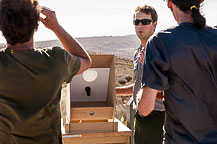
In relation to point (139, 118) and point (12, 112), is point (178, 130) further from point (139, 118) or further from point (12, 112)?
point (139, 118)

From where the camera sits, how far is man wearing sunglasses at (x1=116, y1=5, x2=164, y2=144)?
8.52ft

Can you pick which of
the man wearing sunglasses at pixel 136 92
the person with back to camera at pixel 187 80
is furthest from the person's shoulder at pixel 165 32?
the man wearing sunglasses at pixel 136 92

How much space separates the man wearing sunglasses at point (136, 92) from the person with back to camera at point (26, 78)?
108cm

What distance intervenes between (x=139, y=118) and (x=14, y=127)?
1393mm

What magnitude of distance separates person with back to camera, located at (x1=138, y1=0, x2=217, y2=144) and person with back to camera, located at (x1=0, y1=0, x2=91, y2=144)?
0.44 meters

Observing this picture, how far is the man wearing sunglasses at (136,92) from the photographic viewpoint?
2596 mm

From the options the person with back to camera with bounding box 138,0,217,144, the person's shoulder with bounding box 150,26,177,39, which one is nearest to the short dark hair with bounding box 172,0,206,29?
the person with back to camera with bounding box 138,0,217,144

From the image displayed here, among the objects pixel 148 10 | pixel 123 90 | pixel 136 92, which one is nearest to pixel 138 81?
pixel 136 92

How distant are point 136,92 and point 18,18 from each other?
1470mm

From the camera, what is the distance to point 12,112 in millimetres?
1454

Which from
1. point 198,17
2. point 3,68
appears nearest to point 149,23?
point 198,17

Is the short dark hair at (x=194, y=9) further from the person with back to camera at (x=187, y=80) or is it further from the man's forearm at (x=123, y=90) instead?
the man's forearm at (x=123, y=90)

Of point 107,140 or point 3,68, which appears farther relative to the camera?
point 107,140

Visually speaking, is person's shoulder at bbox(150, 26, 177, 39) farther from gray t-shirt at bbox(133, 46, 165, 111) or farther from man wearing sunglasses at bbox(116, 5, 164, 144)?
gray t-shirt at bbox(133, 46, 165, 111)
